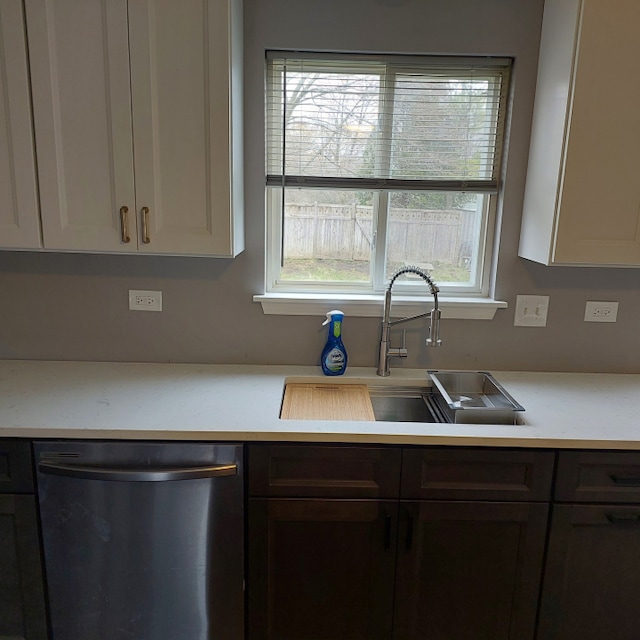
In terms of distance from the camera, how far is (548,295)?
210 cm

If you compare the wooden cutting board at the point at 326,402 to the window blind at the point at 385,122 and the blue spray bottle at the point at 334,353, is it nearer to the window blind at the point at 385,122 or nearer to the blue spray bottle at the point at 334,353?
the blue spray bottle at the point at 334,353

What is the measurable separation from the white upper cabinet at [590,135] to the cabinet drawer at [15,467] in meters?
1.79

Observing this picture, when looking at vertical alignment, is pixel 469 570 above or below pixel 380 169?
below

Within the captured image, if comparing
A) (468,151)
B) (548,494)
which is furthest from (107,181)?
(548,494)

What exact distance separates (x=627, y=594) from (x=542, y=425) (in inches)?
24.1

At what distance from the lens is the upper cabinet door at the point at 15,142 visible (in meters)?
1.58

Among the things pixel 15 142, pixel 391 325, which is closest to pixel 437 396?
pixel 391 325

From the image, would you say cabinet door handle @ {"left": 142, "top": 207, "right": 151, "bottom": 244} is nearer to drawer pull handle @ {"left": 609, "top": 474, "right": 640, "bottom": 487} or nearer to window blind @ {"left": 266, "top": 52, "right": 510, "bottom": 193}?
window blind @ {"left": 266, "top": 52, "right": 510, "bottom": 193}

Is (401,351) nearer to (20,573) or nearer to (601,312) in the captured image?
(601,312)

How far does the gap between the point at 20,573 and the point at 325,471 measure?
39.3 inches

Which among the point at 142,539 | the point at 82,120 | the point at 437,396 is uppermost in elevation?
the point at 82,120

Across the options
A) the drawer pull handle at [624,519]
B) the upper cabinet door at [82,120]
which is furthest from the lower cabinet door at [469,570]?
the upper cabinet door at [82,120]

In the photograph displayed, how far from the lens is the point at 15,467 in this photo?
154cm

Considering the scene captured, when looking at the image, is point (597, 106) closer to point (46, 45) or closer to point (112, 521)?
point (46, 45)
